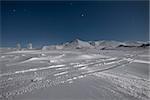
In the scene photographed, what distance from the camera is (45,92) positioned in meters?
4.11

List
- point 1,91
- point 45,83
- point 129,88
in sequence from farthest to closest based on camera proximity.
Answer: point 45,83 < point 129,88 < point 1,91

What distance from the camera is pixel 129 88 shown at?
4.45m

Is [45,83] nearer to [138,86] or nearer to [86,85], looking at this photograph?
[86,85]

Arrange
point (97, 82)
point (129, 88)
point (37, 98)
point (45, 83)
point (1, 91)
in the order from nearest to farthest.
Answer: point (37, 98) → point (1, 91) → point (129, 88) → point (45, 83) → point (97, 82)

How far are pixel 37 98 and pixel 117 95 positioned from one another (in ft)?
8.84

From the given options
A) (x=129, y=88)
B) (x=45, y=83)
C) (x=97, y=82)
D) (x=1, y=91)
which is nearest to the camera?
(x=1, y=91)

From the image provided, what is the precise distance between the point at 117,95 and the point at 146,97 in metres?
0.94

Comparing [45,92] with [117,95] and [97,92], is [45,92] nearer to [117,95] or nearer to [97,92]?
[97,92]

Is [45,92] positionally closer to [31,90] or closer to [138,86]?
[31,90]

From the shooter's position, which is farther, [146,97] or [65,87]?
[65,87]

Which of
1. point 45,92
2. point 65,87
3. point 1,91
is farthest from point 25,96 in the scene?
point 65,87

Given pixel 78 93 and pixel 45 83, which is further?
pixel 45 83

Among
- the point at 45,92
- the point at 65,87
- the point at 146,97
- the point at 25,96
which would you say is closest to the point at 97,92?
the point at 65,87

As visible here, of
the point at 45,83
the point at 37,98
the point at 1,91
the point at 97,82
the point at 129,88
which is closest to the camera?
the point at 37,98
